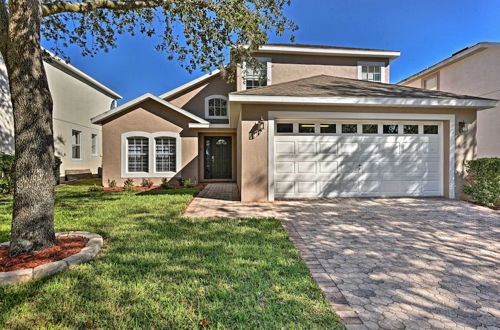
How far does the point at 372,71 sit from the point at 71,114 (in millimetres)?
16439

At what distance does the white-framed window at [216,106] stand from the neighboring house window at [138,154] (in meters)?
3.65

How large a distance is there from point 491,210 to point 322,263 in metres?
6.16

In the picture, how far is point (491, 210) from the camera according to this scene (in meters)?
6.49

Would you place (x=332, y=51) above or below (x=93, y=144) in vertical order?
above

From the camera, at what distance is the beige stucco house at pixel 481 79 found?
10891 mm

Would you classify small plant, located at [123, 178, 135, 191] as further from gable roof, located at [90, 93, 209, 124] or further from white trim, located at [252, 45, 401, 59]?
white trim, located at [252, 45, 401, 59]

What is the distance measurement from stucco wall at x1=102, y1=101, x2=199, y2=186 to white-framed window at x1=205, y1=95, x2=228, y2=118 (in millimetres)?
1974

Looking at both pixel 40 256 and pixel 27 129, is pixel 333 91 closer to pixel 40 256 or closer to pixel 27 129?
pixel 27 129

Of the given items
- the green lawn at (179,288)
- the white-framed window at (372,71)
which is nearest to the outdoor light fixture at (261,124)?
the green lawn at (179,288)

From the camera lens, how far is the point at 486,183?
701 centimetres

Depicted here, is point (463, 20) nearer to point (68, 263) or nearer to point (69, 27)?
point (69, 27)

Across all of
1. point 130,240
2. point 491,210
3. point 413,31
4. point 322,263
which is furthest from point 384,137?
point 413,31

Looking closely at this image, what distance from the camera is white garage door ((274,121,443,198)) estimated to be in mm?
7883

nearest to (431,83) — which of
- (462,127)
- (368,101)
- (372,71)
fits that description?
(372,71)
